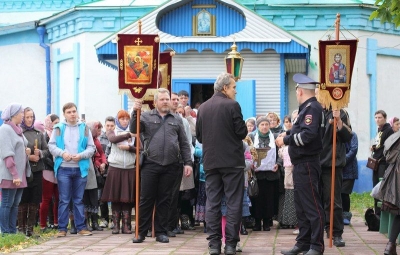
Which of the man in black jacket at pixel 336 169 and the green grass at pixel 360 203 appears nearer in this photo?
the man in black jacket at pixel 336 169

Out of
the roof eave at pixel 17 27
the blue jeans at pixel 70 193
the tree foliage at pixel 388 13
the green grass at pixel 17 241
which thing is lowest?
the green grass at pixel 17 241

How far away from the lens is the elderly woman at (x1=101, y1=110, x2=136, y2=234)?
13.9 meters

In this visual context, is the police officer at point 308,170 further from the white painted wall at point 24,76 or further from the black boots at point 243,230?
the white painted wall at point 24,76

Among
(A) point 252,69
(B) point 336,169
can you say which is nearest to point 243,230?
(B) point 336,169

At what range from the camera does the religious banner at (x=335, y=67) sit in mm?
12133

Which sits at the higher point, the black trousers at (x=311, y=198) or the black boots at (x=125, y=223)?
the black trousers at (x=311, y=198)

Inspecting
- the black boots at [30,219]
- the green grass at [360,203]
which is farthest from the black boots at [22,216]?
the green grass at [360,203]

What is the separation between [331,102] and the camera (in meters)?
12.1

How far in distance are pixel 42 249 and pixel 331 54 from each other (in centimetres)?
432

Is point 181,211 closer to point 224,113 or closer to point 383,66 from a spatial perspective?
point 224,113

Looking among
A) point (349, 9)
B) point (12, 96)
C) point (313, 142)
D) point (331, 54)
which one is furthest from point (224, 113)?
point (12, 96)

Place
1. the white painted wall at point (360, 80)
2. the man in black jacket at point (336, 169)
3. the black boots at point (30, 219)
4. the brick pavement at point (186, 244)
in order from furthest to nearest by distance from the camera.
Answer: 1. the white painted wall at point (360, 80)
2. the black boots at point (30, 219)
3. the man in black jacket at point (336, 169)
4. the brick pavement at point (186, 244)

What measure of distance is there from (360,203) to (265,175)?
5719 millimetres

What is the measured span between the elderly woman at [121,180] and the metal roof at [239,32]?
7.41 m
